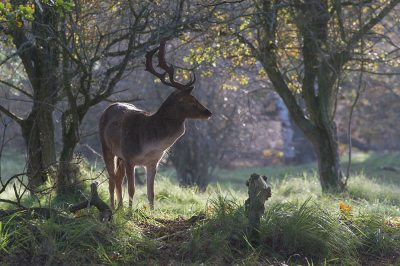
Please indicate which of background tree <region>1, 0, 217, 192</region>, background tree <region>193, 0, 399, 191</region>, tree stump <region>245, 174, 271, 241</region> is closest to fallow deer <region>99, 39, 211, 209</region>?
background tree <region>1, 0, 217, 192</region>

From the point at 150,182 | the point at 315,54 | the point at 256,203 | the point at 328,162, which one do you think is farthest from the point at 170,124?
the point at 328,162

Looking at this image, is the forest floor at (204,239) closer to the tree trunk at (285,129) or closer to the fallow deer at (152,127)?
the fallow deer at (152,127)

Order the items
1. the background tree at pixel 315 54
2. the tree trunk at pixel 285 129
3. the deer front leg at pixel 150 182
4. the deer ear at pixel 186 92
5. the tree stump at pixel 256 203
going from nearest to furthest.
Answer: the tree stump at pixel 256 203 → the deer ear at pixel 186 92 → the deer front leg at pixel 150 182 → the background tree at pixel 315 54 → the tree trunk at pixel 285 129

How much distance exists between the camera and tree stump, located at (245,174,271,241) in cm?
406

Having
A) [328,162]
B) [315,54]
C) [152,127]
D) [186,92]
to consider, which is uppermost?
[315,54]

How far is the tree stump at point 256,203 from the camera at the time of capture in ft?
13.3

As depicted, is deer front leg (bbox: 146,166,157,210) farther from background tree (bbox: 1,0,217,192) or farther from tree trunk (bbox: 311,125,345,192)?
tree trunk (bbox: 311,125,345,192)

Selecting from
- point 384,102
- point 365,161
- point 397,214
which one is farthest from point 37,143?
point 384,102

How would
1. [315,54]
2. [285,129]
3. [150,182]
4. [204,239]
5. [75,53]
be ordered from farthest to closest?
[285,129] < [315,54] < [75,53] < [150,182] < [204,239]

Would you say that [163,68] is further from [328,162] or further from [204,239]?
[328,162]

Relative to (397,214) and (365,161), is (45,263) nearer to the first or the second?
(397,214)

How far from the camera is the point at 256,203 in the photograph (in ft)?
13.4

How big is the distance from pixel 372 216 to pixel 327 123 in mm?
2891

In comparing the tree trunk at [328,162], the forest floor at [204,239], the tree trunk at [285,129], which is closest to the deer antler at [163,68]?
the forest floor at [204,239]
